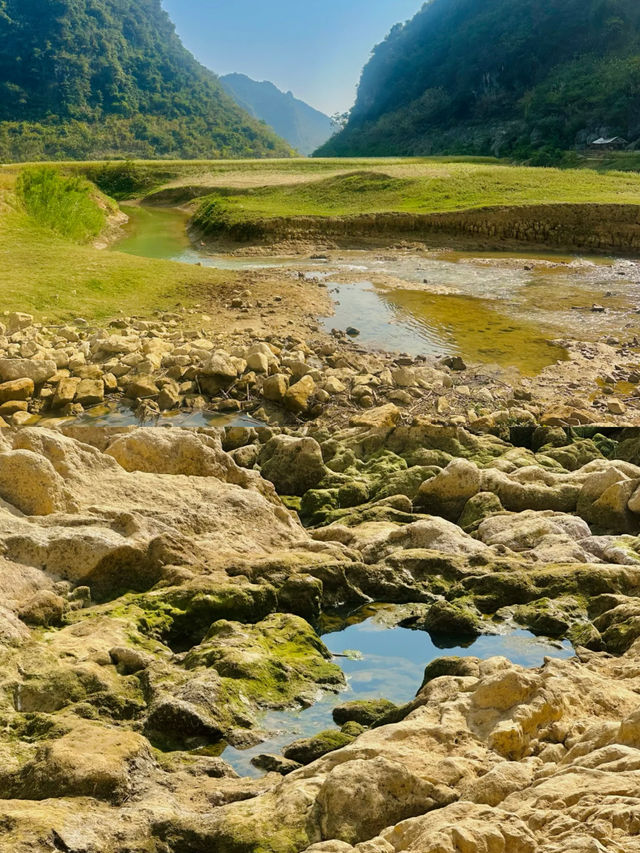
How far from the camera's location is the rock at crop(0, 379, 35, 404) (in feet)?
35.1

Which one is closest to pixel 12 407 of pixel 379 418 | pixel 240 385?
pixel 240 385

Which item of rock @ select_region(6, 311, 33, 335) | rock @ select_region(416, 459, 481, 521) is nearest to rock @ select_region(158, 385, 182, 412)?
rock @ select_region(416, 459, 481, 521)

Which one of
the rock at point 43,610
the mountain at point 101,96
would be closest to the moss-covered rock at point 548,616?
the rock at point 43,610

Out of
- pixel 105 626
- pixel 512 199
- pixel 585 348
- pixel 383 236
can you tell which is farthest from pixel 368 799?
pixel 512 199

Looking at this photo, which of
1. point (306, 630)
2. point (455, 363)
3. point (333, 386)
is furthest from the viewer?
point (455, 363)

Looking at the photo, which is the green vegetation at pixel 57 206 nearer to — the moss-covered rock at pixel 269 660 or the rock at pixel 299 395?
the rock at pixel 299 395

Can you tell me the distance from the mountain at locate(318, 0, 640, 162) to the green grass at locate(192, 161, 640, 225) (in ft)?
64.6

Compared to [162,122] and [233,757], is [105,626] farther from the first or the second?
[162,122]

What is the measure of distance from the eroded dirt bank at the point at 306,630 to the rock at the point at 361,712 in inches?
0.6

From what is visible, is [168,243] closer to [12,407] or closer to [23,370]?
[23,370]

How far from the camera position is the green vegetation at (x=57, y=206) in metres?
27.0

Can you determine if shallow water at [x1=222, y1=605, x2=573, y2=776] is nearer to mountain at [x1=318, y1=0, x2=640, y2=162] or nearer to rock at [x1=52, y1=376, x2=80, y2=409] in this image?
rock at [x1=52, y1=376, x2=80, y2=409]

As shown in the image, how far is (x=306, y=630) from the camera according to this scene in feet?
23.1

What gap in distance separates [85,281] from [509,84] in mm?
75952
